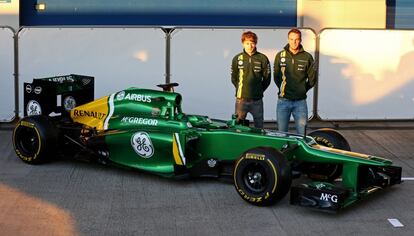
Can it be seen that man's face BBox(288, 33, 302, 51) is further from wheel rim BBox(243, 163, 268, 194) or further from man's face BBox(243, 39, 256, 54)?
wheel rim BBox(243, 163, 268, 194)

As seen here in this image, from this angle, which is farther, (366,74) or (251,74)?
(366,74)

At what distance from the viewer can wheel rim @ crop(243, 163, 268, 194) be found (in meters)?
7.13

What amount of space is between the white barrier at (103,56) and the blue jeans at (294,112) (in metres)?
2.83

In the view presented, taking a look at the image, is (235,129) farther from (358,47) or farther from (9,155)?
(358,47)

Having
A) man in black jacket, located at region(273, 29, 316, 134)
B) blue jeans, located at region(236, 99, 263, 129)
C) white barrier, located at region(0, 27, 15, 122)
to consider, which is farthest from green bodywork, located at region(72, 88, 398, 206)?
white barrier, located at region(0, 27, 15, 122)

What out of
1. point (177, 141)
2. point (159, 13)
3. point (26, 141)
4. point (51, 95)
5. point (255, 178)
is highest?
point (159, 13)

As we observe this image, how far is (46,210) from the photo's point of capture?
7070 mm

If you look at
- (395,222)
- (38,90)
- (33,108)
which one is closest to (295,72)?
(395,222)

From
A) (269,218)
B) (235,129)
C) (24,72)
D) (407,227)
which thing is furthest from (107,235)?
(24,72)

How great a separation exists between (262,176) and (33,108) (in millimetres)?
3541

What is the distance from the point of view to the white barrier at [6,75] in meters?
11.2

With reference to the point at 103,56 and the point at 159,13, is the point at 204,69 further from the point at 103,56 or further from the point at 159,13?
the point at 159,13

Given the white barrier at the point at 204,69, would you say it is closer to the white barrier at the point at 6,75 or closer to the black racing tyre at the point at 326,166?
the white barrier at the point at 6,75

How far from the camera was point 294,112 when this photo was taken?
916 centimetres
